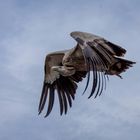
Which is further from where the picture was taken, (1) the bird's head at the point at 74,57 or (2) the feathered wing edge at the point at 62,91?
(2) the feathered wing edge at the point at 62,91

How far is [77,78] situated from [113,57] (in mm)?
2824

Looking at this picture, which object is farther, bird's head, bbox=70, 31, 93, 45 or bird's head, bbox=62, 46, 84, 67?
bird's head, bbox=62, 46, 84, 67

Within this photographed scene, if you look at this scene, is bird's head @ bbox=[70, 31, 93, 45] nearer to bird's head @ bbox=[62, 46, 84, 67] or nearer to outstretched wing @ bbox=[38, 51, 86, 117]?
bird's head @ bbox=[62, 46, 84, 67]

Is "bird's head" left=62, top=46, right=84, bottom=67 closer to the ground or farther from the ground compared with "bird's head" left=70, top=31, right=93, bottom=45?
closer to the ground

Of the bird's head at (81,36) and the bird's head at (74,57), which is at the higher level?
the bird's head at (81,36)

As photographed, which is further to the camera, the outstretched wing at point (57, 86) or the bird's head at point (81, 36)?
the outstretched wing at point (57, 86)

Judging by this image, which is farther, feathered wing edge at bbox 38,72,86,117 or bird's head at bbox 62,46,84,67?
feathered wing edge at bbox 38,72,86,117

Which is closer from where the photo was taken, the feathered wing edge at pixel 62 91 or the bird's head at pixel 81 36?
the bird's head at pixel 81 36

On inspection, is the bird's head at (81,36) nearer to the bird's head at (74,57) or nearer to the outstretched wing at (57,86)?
the bird's head at (74,57)

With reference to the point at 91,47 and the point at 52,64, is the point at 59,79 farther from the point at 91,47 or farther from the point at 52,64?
the point at 91,47

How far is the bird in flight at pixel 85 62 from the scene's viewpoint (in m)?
17.7

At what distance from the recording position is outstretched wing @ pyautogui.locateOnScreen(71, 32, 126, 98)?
17.5m

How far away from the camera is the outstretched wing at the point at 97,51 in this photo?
57.6ft

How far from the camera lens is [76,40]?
18.9 meters
